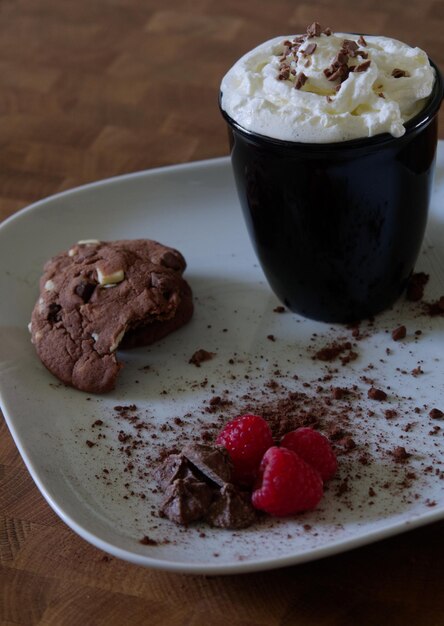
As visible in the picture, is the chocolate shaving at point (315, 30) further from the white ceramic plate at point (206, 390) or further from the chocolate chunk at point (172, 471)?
the chocolate chunk at point (172, 471)

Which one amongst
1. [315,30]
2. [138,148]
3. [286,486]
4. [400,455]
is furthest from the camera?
[138,148]

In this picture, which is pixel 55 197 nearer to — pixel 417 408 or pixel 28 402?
pixel 28 402

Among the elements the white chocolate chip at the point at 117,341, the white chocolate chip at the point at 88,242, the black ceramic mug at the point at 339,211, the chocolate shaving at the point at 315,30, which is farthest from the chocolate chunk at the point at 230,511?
the chocolate shaving at the point at 315,30

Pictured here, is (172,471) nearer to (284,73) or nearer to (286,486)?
(286,486)

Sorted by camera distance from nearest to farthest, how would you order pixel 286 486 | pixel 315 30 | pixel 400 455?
pixel 286 486 → pixel 400 455 → pixel 315 30

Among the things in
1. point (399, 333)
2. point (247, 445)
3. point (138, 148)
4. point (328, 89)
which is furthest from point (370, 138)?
point (138, 148)

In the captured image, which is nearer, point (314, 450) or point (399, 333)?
point (314, 450)
